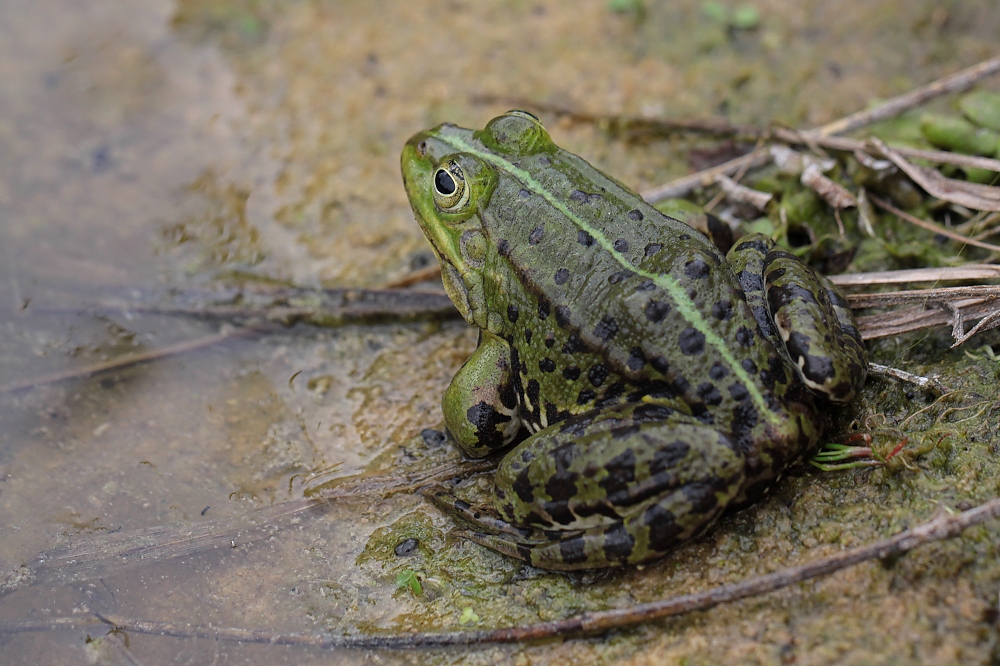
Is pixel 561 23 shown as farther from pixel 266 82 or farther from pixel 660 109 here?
pixel 266 82

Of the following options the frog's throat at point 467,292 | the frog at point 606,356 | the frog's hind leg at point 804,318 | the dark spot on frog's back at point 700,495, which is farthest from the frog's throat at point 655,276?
the frog's throat at point 467,292

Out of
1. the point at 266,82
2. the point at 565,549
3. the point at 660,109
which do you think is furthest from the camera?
the point at 266,82

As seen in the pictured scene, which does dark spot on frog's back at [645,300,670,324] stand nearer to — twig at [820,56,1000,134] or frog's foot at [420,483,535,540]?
frog's foot at [420,483,535,540]

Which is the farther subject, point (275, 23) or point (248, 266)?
point (275, 23)

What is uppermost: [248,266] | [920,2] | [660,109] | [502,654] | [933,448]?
[920,2]

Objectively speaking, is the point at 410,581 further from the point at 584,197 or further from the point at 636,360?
the point at 584,197

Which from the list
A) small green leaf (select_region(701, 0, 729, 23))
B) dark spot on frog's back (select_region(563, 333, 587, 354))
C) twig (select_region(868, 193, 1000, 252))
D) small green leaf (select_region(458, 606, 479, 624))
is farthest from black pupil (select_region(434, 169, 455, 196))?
small green leaf (select_region(701, 0, 729, 23))

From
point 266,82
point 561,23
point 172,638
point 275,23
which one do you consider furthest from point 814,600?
point 275,23
